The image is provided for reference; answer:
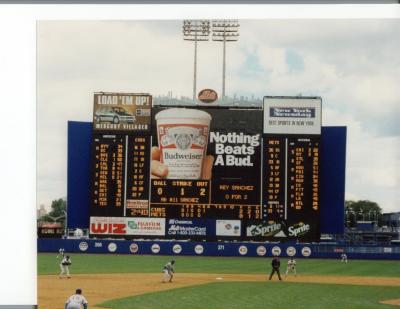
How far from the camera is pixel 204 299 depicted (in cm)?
1470

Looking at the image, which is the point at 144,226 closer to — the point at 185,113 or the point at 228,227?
the point at 228,227

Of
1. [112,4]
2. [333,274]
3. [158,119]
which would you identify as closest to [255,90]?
[158,119]

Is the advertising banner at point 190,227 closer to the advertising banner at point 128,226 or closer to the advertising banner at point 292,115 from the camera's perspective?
the advertising banner at point 128,226

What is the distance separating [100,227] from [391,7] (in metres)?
6.56

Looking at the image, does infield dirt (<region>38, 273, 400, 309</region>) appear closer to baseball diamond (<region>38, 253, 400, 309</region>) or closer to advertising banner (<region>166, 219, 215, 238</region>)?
baseball diamond (<region>38, 253, 400, 309</region>)

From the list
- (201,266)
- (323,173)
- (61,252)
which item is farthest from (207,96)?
(61,252)

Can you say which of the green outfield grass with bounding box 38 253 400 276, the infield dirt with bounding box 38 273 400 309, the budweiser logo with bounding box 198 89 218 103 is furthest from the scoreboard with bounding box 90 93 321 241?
the green outfield grass with bounding box 38 253 400 276

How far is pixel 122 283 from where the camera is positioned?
16578 mm

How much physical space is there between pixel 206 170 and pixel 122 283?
275 centimetres

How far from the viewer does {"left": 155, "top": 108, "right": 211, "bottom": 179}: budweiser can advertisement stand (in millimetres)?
15586

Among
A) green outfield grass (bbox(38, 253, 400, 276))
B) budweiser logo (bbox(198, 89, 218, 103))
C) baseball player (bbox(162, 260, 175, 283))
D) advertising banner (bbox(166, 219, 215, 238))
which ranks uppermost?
budweiser logo (bbox(198, 89, 218, 103))

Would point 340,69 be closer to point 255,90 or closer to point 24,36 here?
point 255,90

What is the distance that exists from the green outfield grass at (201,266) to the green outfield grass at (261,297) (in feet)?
8.77

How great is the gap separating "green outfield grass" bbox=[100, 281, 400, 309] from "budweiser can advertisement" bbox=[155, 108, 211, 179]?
2133mm
